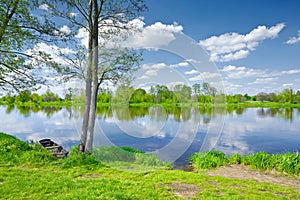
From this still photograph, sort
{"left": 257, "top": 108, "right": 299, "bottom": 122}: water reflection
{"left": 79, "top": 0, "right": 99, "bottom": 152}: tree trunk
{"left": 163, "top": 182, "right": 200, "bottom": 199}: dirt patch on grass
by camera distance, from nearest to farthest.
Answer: {"left": 163, "top": 182, "right": 200, "bottom": 199}: dirt patch on grass
{"left": 79, "top": 0, "right": 99, "bottom": 152}: tree trunk
{"left": 257, "top": 108, "right": 299, "bottom": 122}: water reflection

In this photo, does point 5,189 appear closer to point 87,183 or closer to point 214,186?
point 87,183

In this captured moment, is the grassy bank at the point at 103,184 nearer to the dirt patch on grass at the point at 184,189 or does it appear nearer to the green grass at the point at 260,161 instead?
the dirt patch on grass at the point at 184,189

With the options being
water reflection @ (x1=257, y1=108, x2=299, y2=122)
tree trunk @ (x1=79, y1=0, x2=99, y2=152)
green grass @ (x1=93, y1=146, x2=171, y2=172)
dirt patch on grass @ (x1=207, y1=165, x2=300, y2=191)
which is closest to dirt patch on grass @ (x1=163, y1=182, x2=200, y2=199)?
dirt patch on grass @ (x1=207, y1=165, x2=300, y2=191)

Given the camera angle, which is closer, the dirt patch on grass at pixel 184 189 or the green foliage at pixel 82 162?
the dirt patch on grass at pixel 184 189

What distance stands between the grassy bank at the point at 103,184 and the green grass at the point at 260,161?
2151 mm

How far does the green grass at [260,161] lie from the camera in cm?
741

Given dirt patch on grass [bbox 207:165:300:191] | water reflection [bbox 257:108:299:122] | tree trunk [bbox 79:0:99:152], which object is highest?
tree trunk [bbox 79:0:99:152]

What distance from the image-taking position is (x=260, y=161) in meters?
8.07

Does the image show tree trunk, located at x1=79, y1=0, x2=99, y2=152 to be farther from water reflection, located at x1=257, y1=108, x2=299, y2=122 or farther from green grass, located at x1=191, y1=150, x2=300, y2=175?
water reflection, located at x1=257, y1=108, x2=299, y2=122

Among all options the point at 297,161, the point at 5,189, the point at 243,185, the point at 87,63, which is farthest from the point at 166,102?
the point at 5,189

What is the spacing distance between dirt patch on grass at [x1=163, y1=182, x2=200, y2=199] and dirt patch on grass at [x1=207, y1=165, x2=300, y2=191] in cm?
195

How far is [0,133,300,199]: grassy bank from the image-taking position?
464 centimetres

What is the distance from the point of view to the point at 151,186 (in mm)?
5320

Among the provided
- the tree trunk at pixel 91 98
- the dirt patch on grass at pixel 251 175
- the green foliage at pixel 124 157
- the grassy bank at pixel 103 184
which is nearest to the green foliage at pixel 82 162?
the grassy bank at pixel 103 184
